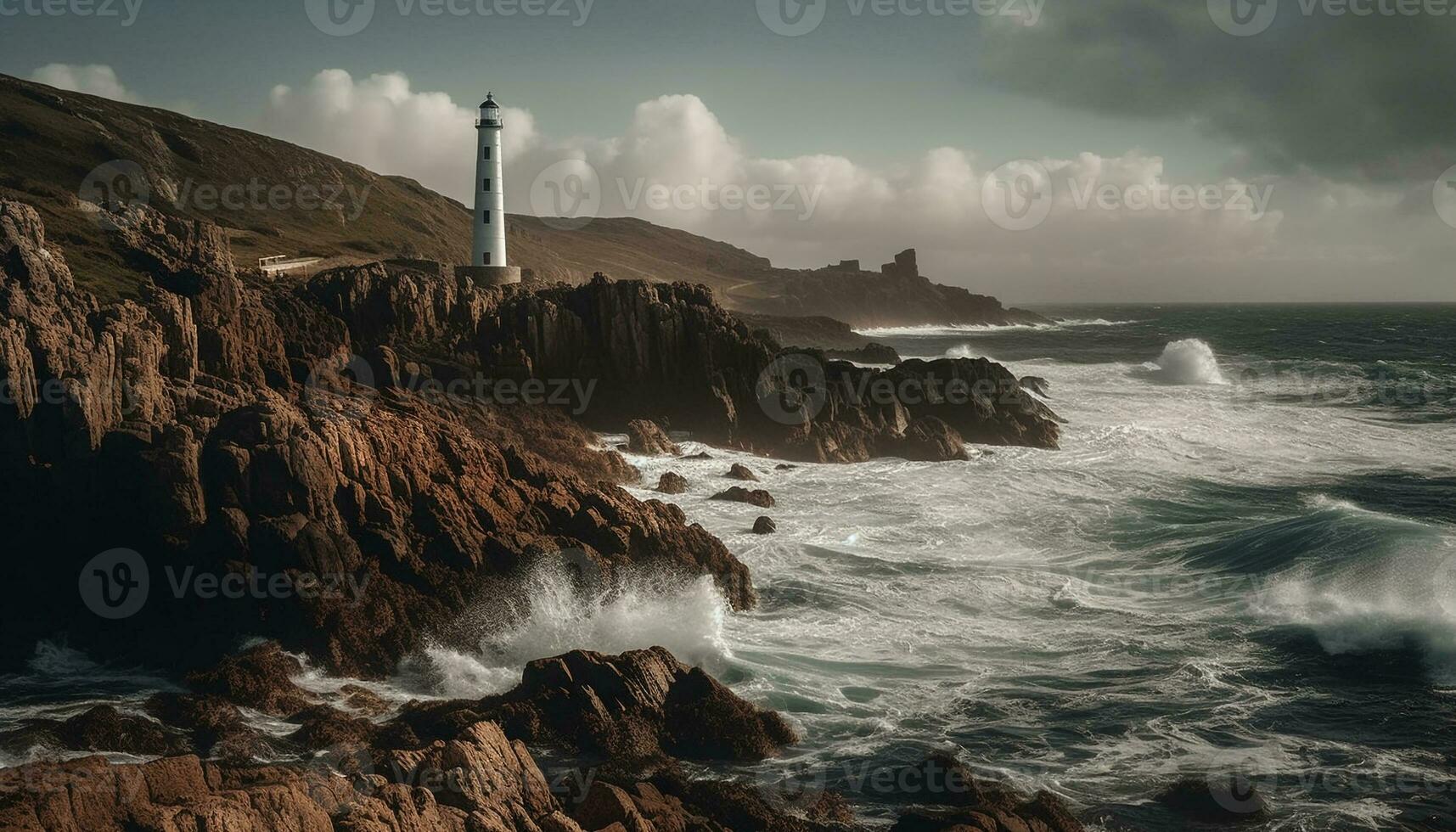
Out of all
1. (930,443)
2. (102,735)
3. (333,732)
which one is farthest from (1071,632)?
(930,443)

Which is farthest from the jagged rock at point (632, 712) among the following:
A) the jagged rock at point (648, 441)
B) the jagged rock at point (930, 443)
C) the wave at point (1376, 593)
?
the jagged rock at point (930, 443)

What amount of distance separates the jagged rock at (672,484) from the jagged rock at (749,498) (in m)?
1.27

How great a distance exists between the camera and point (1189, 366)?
72.1 meters

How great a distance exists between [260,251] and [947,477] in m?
47.9

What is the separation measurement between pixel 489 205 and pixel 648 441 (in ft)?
93.7

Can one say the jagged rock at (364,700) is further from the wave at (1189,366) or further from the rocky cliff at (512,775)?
the wave at (1189,366)

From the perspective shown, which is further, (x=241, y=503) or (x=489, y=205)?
(x=489, y=205)

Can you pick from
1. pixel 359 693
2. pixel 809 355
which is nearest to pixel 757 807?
pixel 359 693

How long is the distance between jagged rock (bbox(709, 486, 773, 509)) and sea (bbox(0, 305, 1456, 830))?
2.29 ft

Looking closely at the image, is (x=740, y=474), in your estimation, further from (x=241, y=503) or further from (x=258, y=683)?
(x=258, y=683)

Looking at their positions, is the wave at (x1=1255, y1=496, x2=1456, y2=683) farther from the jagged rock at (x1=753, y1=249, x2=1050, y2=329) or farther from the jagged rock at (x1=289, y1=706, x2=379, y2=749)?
the jagged rock at (x1=753, y1=249, x2=1050, y2=329)

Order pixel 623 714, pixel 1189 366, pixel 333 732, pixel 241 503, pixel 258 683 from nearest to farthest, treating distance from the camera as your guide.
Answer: pixel 333 732
pixel 623 714
pixel 258 683
pixel 241 503
pixel 1189 366

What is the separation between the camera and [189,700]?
1792cm

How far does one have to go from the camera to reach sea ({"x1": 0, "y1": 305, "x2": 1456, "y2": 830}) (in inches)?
676
